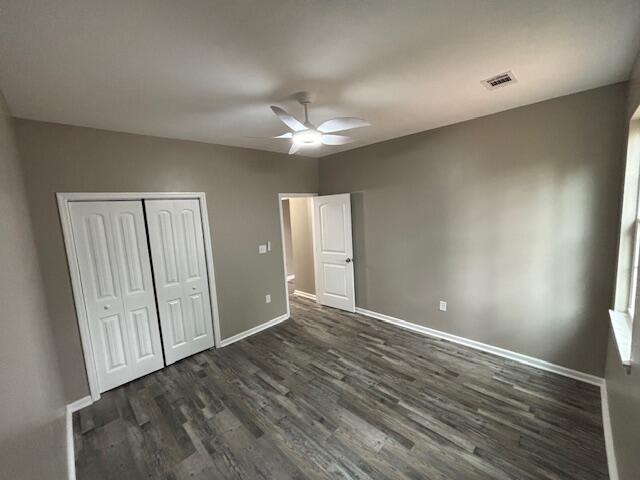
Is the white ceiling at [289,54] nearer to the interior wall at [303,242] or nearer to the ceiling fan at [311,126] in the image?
the ceiling fan at [311,126]

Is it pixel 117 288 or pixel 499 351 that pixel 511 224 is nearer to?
pixel 499 351

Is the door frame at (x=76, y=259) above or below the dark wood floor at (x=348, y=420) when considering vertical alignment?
above

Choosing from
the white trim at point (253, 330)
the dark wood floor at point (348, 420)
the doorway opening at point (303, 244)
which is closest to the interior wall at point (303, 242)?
the doorway opening at point (303, 244)

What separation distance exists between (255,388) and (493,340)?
2.65 m

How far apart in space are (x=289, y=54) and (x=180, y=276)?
2.65m

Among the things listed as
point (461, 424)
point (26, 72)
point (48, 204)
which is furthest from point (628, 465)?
point (48, 204)

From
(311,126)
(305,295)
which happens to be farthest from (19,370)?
(305,295)

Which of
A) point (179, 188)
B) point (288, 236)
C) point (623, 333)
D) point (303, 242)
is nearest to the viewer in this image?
point (623, 333)

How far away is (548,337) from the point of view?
8.48 ft

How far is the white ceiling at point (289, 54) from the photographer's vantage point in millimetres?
1180

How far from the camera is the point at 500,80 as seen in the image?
197cm

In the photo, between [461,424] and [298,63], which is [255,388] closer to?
[461,424]

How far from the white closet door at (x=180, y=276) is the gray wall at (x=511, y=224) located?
2.46m

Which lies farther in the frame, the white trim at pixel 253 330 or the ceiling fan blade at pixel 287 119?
the white trim at pixel 253 330
